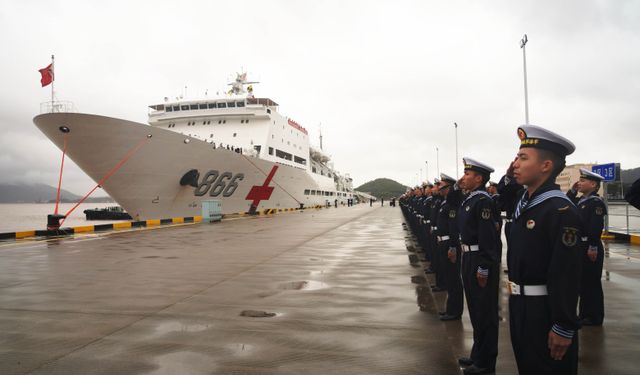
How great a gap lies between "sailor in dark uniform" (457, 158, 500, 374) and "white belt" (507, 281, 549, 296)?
765mm

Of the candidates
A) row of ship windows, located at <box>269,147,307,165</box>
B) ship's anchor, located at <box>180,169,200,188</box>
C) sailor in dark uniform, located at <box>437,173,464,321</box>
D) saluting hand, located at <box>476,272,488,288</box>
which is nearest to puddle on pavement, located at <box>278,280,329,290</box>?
sailor in dark uniform, located at <box>437,173,464,321</box>

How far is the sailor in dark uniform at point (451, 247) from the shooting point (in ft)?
13.9

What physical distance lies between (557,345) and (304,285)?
13.6 feet

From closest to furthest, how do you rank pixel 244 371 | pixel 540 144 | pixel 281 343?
pixel 540 144 → pixel 244 371 → pixel 281 343

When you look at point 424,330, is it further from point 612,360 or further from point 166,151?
point 166,151

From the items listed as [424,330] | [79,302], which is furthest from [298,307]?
[79,302]

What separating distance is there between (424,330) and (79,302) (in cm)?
402

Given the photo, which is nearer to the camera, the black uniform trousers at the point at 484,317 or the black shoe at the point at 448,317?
the black uniform trousers at the point at 484,317

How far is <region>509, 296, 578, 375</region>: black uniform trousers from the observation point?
203 centimetres

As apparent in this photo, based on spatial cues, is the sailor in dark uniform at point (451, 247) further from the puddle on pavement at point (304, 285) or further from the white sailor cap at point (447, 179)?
the puddle on pavement at point (304, 285)

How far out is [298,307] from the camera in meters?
4.69

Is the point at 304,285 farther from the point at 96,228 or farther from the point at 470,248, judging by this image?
the point at 96,228

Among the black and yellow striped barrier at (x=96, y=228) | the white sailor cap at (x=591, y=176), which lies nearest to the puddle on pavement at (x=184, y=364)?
the white sailor cap at (x=591, y=176)

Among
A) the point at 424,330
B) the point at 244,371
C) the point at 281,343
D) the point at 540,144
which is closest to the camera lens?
the point at 540,144
